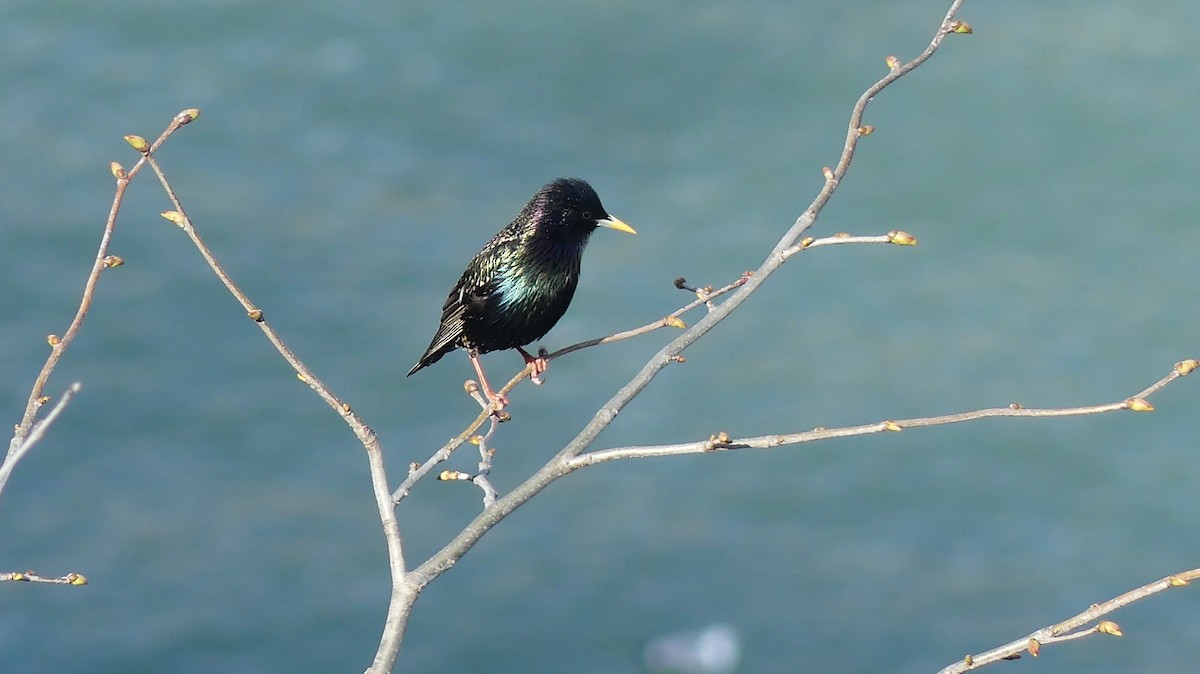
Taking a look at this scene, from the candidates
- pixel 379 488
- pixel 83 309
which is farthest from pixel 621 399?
pixel 83 309

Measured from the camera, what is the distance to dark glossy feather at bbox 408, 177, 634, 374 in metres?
5.09

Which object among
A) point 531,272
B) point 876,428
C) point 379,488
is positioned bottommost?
point 876,428

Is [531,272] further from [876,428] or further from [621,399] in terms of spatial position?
[876,428]

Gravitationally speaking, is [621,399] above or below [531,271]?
below

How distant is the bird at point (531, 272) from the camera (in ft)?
16.7

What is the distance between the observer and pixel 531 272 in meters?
5.10

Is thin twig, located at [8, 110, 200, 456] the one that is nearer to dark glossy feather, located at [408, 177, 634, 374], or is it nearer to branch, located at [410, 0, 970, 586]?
branch, located at [410, 0, 970, 586]

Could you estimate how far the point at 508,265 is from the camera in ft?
16.8

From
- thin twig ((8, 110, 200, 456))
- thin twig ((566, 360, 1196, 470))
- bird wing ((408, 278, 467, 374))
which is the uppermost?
bird wing ((408, 278, 467, 374))

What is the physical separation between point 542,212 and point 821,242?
2.17 m

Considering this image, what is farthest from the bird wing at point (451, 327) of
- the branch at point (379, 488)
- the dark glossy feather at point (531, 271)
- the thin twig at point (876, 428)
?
the thin twig at point (876, 428)

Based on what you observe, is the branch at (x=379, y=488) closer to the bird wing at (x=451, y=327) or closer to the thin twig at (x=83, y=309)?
the thin twig at (x=83, y=309)

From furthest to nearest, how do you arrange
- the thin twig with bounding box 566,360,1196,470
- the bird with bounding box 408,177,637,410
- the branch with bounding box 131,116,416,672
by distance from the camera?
the bird with bounding box 408,177,637,410
the branch with bounding box 131,116,416,672
the thin twig with bounding box 566,360,1196,470

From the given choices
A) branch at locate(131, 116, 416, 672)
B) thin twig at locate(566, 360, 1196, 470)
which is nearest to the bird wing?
branch at locate(131, 116, 416, 672)
